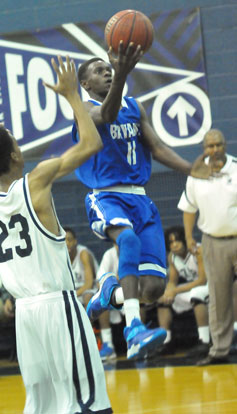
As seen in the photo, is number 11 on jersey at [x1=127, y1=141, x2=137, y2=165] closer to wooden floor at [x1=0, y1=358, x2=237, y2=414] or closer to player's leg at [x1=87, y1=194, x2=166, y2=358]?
player's leg at [x1=87, y1=194, x2=166, y2=358]

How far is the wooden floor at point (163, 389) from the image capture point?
5469 millimetres

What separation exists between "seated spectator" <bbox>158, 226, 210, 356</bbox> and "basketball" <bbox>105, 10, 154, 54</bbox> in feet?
12.2

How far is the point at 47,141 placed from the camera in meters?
9.59

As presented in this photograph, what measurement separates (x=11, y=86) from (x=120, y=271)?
Answer: 5541 mm

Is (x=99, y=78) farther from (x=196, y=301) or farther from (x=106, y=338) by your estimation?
(x=106, y=338)

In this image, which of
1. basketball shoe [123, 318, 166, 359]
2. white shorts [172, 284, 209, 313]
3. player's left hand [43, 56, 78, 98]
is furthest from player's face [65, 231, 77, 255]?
player's left hand [43, 56, 78, 98]

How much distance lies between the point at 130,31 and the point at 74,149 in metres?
1.21

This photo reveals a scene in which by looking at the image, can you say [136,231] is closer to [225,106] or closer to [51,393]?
[51,393]

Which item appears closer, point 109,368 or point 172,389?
point 172,389

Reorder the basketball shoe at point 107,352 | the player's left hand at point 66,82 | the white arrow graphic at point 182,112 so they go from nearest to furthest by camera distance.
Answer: the player's left hand at point 66,82 < the basketball shoe at point 107,352 < the white arrow graphic at point 182,112

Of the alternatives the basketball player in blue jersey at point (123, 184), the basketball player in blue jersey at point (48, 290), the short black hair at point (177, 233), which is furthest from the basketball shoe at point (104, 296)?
the short black hair at point (177, 233)

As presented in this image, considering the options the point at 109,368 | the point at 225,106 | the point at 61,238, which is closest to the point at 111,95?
the point at 61,238

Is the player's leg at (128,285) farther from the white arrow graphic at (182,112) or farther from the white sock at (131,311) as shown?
the white arrow graphic at (182,112)

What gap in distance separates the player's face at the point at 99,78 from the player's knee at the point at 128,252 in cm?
99
